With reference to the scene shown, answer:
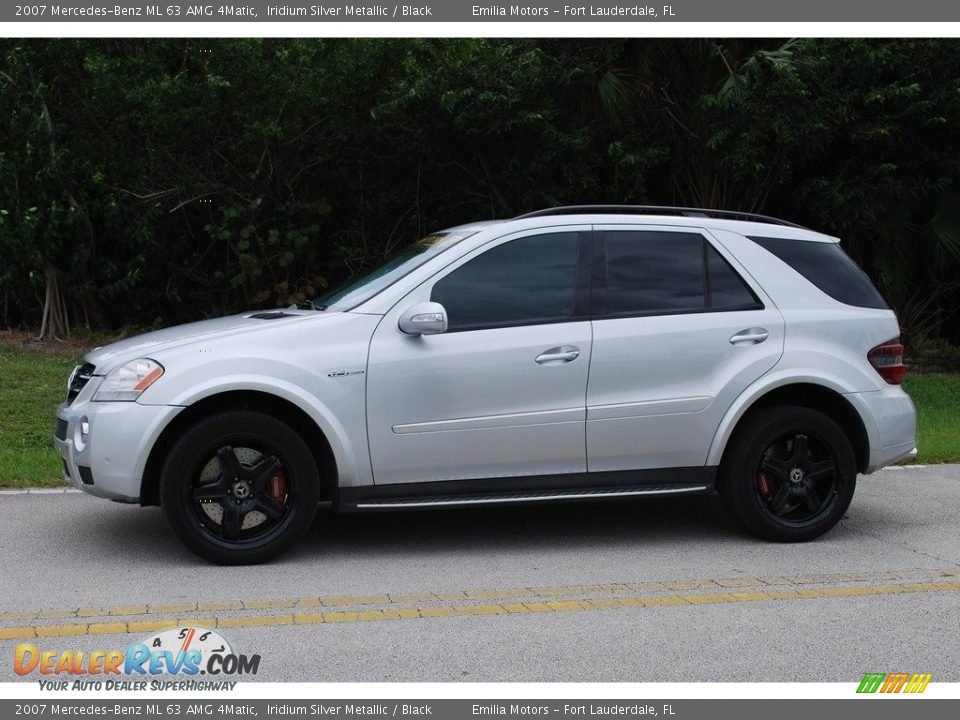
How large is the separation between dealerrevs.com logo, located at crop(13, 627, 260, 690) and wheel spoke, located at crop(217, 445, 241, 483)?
1.32 metres

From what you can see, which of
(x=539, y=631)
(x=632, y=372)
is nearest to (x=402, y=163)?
(x=632, y=372)

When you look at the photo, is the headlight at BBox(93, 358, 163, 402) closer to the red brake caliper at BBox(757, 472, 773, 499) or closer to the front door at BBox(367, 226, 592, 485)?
the front door at BBox(367, 226, 592, 485)

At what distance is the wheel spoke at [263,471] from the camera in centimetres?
633

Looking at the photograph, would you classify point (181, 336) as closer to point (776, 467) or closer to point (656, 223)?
point (656, 223)

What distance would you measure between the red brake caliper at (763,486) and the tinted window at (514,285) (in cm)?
148

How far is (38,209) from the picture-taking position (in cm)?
1596

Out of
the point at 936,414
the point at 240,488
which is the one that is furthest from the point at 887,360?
the point at 936,414

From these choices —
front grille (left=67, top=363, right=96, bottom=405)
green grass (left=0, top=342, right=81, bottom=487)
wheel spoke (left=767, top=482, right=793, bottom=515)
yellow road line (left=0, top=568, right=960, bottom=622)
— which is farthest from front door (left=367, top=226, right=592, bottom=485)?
green grass (left=0, top=342, right=81, bottom=487)

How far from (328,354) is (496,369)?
2.97ft

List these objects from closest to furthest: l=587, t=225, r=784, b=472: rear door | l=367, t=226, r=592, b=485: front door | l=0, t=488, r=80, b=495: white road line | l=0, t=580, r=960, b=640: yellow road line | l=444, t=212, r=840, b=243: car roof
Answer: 1. l=0, t=580, r=960, b=640: yellow road line
2. l=367, t=226, r=592, b=485: front door
3. l=587, t=225, r=784, b=472: rear door
4. l=444, t=212, r=840, b=243: car roof
5. l=0, t=488, r=80, b=495: white road line

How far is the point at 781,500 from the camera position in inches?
276

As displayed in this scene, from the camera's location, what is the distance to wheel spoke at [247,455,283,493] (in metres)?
6.33

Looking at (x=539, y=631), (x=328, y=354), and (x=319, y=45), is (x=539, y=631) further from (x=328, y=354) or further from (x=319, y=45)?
(x=319, y=45)

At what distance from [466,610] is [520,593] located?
427 millimetres
